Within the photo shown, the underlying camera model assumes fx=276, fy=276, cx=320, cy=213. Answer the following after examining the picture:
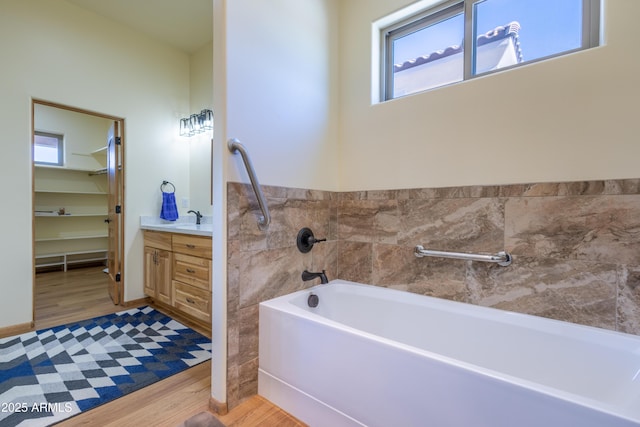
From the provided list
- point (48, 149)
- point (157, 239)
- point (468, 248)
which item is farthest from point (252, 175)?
point (48, 149)

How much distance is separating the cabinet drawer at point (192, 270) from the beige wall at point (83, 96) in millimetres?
854

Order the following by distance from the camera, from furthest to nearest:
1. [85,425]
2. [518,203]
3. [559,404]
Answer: [518,203]
[85,425]
[559,404]

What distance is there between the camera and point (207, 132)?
10.2ft

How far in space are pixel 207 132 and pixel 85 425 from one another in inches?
104

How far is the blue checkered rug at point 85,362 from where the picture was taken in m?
1.41

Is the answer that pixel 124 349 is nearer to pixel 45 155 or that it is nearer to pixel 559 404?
pixel 559 404

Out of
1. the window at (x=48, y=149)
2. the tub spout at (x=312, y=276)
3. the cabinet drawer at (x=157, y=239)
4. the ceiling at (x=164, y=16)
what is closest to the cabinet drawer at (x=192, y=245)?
the cabinet drawer at (x=157, y=239)

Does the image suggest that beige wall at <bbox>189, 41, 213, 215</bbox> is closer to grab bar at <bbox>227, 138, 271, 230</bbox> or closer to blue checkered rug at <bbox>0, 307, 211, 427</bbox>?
blue checkered rug at <bbox>0, 307, 211, 427</bbox>

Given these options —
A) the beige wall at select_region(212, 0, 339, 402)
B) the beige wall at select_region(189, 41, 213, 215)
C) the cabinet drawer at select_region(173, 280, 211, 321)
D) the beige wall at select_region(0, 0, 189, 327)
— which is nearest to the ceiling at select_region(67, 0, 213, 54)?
the beige wall at select_region(0, 0, 189, 327)

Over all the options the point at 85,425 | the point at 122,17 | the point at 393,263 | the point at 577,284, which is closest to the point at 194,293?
the point at 85,425

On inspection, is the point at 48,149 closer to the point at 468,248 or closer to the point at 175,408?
the point at 175,408

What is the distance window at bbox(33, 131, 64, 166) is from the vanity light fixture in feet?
9.08

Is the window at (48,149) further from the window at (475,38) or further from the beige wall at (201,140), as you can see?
the window at (475,38)

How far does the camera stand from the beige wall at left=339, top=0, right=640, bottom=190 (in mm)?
1228
